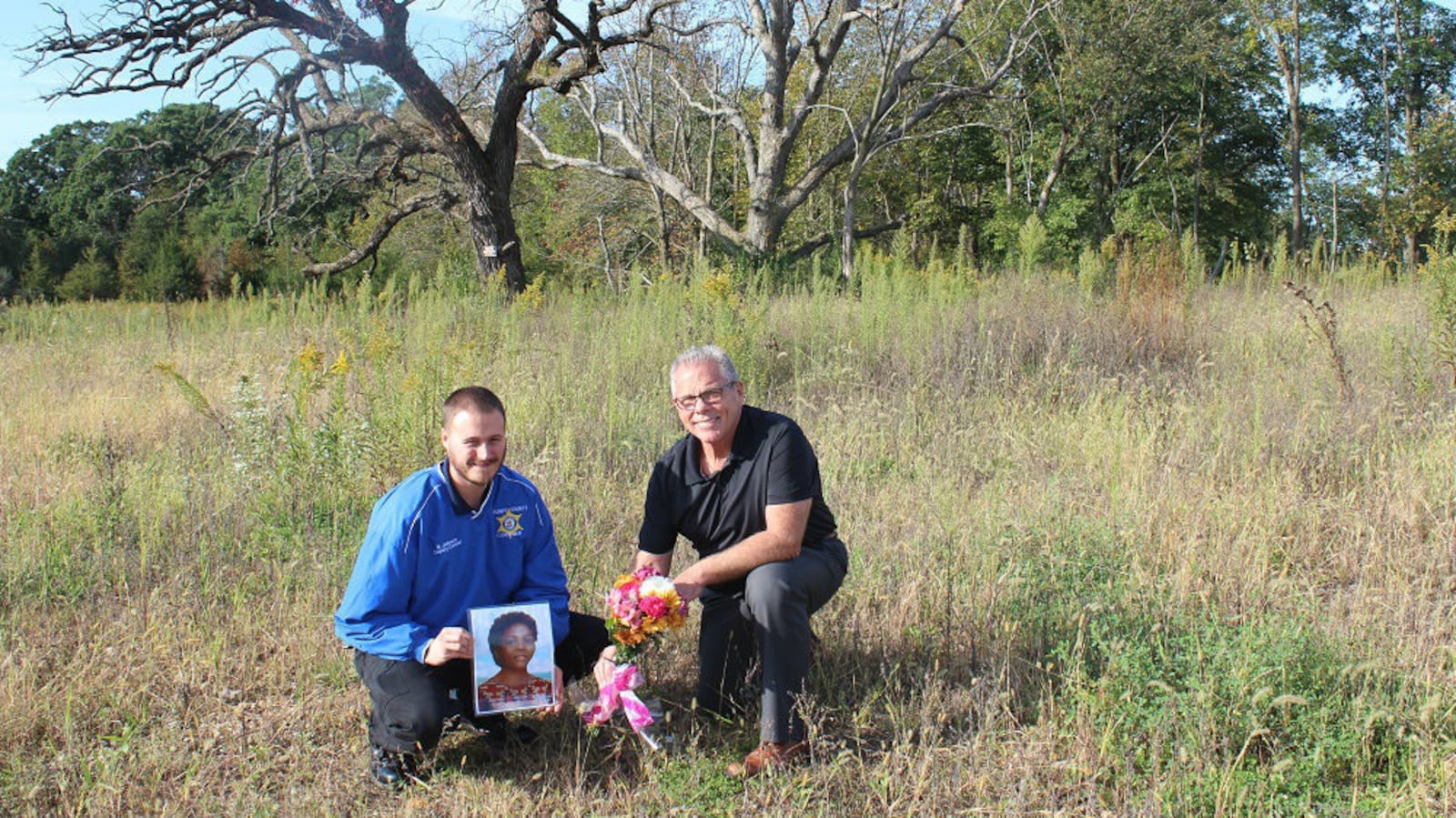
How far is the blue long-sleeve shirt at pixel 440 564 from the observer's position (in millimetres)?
2998

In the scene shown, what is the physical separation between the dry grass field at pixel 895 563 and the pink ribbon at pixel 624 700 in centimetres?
15

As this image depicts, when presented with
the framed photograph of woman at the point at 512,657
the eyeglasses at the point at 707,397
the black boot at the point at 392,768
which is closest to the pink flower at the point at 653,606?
the framed photograph of woman at the point at 512,657

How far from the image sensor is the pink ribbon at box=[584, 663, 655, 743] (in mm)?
2953

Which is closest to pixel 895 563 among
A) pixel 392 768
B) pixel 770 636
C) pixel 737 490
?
pixel 737 490

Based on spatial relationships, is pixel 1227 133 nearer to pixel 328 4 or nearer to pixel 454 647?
pixel 328 4

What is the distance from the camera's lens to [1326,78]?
34625 millimetres

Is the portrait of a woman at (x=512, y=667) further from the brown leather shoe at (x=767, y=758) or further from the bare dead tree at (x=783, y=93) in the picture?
the bare dead tree at (x=783, y=93)

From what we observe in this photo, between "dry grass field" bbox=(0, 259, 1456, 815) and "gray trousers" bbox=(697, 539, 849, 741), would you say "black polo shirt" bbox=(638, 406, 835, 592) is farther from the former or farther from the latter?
"dry grass field" bbox=(0, 259, 1456, 815)

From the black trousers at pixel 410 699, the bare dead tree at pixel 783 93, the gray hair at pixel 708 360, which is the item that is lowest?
the black trousers at pixel 410 699

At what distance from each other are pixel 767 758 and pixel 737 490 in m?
0.80

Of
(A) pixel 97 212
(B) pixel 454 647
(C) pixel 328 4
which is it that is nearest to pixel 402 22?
(C) pixel 328 4

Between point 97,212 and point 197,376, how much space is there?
36489mm

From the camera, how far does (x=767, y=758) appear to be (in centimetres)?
293

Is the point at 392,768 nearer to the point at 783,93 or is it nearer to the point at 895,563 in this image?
the point at 895,563
